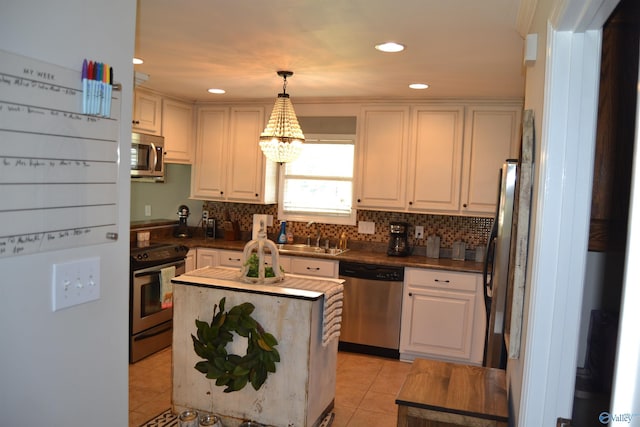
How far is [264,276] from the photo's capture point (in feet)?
10.1

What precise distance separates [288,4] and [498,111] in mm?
2688

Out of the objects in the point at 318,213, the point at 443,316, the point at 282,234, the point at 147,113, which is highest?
the point at 147,113

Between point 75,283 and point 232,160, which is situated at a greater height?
point 232,160

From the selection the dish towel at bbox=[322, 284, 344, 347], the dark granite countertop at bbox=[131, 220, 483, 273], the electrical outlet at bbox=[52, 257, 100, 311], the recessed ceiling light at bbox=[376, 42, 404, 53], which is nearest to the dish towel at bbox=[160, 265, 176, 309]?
the dark granite countertop at bbox=[131, 220, 483, 273]

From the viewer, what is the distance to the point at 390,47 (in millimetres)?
2910

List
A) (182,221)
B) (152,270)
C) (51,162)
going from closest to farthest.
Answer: (51,162) → (152,270) → (182,221)

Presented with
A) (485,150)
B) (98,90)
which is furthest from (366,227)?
(98,90)

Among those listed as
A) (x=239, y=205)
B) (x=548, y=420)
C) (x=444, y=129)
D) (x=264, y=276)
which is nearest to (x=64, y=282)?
(x=548, y=420)

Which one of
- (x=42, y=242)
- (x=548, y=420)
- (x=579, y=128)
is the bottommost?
(x=548, y=420)

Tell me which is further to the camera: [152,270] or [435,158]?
[435,158]

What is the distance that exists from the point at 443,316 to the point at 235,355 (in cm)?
211

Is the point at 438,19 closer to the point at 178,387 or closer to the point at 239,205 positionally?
the point at 178,387

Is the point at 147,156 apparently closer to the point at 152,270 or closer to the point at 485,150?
the point at 152,270

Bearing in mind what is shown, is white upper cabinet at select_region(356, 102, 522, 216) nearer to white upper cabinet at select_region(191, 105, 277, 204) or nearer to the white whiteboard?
white upper cabinet at select_region(191, 105, 277, 204)
